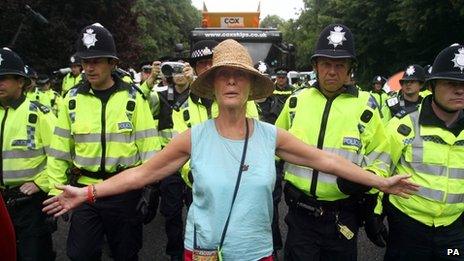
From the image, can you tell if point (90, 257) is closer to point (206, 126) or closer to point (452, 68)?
point (206, 126)

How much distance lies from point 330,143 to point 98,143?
1.83m

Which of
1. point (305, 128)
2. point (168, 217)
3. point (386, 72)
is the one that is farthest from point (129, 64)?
point (305, 128)

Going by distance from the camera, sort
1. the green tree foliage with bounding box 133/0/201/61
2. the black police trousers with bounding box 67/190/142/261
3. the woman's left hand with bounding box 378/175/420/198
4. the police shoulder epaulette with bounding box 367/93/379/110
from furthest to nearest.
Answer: the green tree foliage with bounding box 133/0/201/61 < the black police trousers with bounding box 67/190/142/261 < the police shoulder epaulette with bounding box 367/93/379/110 < the woman's left hand with bounding box 378/175/420/198

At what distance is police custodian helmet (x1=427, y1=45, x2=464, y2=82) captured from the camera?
3305 mm

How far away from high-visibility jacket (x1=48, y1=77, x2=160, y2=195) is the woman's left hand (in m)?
2.02

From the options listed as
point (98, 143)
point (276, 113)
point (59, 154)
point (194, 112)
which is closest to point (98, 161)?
point (98, 143)

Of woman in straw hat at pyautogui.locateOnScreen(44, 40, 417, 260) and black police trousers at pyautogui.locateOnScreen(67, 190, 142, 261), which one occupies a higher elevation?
woman in straw hat at pyautogui.locateOnScreen(44, 40, 417, 260)

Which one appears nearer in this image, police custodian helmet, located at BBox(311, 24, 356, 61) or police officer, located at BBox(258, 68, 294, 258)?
police custodian helmet, located at BBox(311, 24, 356, 61)

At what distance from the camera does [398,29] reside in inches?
947

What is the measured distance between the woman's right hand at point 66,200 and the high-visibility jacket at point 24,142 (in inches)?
62.8

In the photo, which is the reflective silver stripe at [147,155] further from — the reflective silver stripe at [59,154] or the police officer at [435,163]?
the police officer at [435,163]

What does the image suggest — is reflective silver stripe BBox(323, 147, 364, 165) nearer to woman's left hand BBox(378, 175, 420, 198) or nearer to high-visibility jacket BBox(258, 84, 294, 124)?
woman's left hand BBox(378, 175, 420, 198)

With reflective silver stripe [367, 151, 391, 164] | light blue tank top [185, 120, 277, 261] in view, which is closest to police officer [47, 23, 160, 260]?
light blue tank top [185, 120, 277, 261]

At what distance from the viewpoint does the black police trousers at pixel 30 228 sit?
13.6 ft
